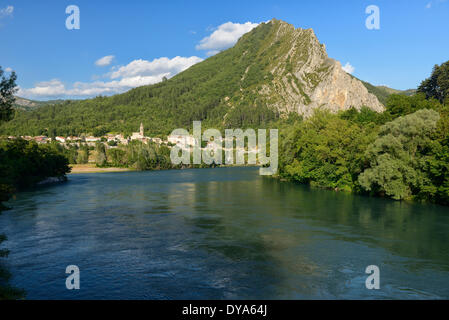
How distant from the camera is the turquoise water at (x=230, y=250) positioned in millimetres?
19969

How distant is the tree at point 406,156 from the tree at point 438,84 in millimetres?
51223

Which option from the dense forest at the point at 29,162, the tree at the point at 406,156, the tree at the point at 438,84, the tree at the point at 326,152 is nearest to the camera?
the tree at the point at 406,156

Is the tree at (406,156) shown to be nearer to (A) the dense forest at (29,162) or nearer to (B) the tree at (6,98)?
(B) the tree at (6,98)

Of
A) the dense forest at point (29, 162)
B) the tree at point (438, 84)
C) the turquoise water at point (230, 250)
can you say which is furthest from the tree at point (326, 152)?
the dense forest at point (29, 162)

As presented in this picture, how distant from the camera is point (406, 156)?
49.1 m

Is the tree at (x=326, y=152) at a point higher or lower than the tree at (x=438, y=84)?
lower

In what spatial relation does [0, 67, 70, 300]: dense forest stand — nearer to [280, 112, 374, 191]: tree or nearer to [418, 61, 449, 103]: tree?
[280, 112, 374, 191]: tree

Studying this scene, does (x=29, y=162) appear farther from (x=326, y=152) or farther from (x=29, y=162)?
(x=326, y=152)

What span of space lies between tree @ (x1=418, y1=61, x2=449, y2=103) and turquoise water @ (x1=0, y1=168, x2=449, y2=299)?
2495 inches

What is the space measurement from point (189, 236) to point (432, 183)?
111 feet

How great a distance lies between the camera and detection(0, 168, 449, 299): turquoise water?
20.0 m

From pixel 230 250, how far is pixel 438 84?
312ft

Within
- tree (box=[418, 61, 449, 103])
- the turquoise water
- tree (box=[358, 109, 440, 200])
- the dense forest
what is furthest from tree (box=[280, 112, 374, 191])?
the dense forest

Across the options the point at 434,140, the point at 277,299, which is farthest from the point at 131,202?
the point at 434,140
